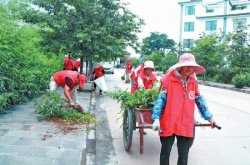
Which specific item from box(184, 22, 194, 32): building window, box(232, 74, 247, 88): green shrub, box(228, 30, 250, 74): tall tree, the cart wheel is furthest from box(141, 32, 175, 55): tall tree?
the cart wheel

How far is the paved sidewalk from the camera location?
5.34m

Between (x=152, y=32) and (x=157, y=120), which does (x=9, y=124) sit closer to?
(x=157, y=120)

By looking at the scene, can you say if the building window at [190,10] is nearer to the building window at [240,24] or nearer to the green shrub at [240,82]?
the building window at [240,24]

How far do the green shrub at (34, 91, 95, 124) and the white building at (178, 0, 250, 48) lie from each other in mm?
35738

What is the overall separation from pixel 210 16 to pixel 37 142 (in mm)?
46464

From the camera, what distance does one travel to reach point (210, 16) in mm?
A: 49500

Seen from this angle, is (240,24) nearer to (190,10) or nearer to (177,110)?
(190,10)

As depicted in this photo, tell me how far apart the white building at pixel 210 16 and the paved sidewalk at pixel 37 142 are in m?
36.9

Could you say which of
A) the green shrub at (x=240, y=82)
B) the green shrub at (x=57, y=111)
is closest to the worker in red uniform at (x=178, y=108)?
the green shrub at (x=57, y=111)

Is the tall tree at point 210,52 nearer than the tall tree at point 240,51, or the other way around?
the tall tree at point 240,51

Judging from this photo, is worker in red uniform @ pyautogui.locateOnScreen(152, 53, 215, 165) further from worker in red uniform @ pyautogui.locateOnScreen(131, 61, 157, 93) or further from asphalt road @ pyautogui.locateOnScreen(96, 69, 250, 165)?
worker in red uniform @ pyautogui.locateOnScreen(131, 61, 157, 93)

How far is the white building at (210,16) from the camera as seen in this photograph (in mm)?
45753

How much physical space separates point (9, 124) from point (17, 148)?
189 cm

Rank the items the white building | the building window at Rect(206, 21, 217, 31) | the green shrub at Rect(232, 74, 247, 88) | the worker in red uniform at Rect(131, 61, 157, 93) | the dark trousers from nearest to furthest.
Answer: the dark trousers < the worker in red uniform at Rect(131, 61, 157, 93) < the green shrub at Rect(232, 74, 247, 88) < the white building < the building window at Rect(206, 21, 217, 31)
